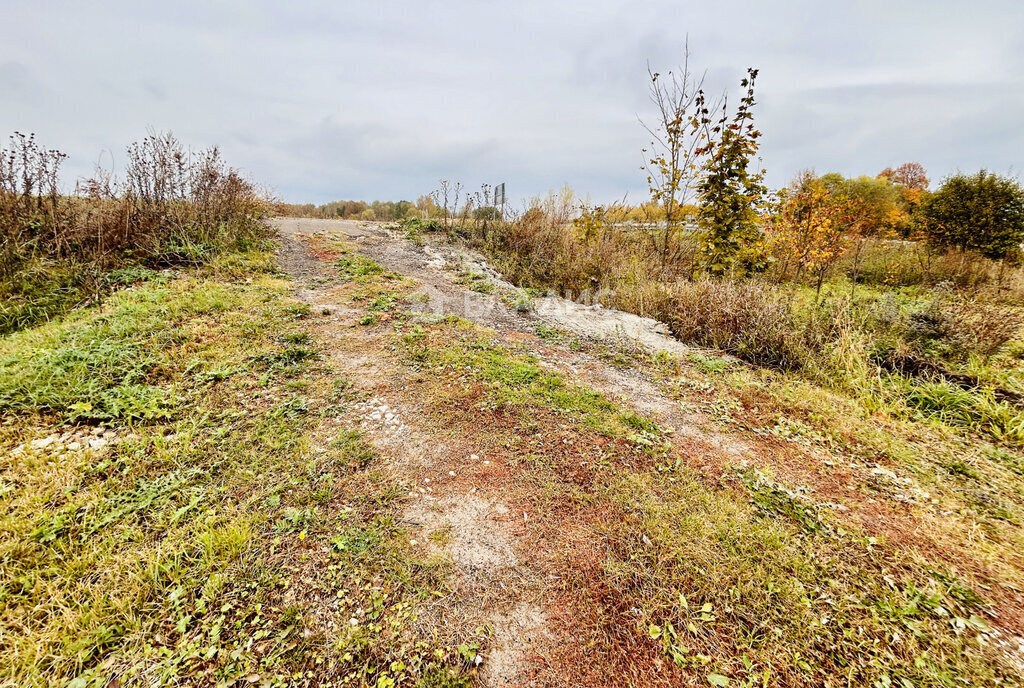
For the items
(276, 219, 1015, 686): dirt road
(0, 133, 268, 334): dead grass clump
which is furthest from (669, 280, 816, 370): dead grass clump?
(0, 133, 268, 334): dead grass clump

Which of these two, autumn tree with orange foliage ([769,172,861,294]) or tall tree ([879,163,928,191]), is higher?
tall tree ([879,163,928,191])

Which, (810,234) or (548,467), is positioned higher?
(810,234)

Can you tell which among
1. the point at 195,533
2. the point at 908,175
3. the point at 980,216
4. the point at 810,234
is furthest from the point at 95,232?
the point at 908,175

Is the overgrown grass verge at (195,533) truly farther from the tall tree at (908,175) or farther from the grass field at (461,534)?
the tall tree at (908,175)

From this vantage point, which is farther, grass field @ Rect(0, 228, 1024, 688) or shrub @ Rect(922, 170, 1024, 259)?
shrub @ Rect(922, 170, 1024, 259)

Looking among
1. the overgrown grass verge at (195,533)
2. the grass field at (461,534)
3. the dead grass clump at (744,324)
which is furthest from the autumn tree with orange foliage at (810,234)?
the overgrown grass verge at (195,533)

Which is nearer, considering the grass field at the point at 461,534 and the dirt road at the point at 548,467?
the grass field at the point at 461,534

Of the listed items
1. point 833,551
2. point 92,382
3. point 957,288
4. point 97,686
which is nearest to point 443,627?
point 97,686

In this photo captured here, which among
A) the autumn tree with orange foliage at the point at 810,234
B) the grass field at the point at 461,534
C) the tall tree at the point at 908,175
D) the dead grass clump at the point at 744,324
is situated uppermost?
the tall tree at the point at 908,175

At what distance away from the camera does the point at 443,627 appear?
5.49 ft

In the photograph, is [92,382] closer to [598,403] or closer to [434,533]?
[434,533]

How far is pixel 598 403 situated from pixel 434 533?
197 cm

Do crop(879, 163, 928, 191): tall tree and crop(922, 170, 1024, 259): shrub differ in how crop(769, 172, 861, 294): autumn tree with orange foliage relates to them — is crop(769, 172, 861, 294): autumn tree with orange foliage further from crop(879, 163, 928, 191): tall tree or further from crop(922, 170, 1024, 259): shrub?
crop(879, 163, 928, 191): tall tree

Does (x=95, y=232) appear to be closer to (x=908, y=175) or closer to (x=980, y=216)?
(x=980, y=216)
